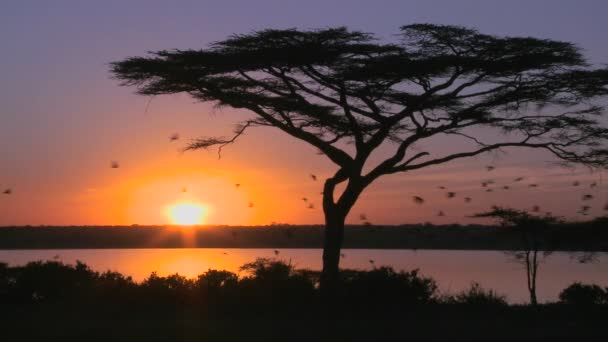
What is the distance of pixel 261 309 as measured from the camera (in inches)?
701

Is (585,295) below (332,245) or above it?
below

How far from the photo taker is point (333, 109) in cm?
2205

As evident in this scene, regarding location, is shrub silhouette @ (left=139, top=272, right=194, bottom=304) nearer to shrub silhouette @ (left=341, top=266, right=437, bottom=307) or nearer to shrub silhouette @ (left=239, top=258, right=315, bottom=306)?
shrub silhouette @ (left=239, top=258, right=315, bottom=306)

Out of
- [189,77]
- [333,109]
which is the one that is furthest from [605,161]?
[189,77]

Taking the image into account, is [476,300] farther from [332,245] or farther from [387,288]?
[332,245]

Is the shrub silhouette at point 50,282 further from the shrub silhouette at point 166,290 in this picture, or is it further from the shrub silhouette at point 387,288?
the shrub silhouette at point 387,288

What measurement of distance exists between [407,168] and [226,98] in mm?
4390

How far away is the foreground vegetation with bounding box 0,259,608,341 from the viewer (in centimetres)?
1499

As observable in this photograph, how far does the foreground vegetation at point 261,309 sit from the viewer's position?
14992mm

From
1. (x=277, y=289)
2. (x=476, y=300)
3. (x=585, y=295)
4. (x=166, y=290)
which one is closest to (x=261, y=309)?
(x=277, y=289)

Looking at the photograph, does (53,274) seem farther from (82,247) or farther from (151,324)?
(82,247)

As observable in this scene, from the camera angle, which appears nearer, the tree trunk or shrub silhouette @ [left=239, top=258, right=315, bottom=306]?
shrub silhouette @ [left=239, top=258, right=315, bottom=306]

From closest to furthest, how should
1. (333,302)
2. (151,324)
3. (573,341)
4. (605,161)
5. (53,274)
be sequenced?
(573,341) < (151,324) < (333,302) < (53,274) < (605,161)

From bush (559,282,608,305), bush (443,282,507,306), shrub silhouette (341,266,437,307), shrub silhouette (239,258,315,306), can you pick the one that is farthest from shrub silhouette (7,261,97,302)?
bush (559,282,608,305)
